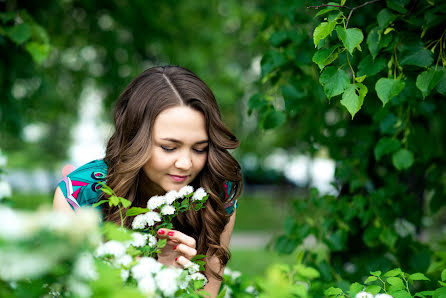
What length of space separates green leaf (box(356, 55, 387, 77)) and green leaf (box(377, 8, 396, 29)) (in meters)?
0.16

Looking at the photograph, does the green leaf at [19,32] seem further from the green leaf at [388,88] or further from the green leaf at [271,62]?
the green leaf at [388,88]

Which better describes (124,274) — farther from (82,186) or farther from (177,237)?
(82,186)

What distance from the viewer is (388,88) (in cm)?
181

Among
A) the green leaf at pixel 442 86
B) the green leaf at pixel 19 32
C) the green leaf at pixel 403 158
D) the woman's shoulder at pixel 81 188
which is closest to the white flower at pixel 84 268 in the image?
the woman's shoulder at pixel 81 188

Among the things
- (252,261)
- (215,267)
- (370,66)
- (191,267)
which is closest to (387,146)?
(370,66)

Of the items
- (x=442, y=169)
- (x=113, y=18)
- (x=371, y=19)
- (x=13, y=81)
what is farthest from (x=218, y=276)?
(x=113, y=18)

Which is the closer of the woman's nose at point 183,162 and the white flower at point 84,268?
the white flower at point 84,268

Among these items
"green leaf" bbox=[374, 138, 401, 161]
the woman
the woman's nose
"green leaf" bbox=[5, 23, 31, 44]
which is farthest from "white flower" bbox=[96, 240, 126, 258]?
"green leaf" bbox=[5, 23, 31, 44]

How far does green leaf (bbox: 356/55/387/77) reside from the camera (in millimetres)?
1902

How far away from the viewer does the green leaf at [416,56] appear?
6.15 feet

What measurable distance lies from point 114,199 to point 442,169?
98.6 inches

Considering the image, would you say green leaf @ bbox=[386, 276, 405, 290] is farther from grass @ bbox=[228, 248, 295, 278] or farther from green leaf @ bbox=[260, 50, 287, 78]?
grass @ bbox=[228, 248, 295, 278]

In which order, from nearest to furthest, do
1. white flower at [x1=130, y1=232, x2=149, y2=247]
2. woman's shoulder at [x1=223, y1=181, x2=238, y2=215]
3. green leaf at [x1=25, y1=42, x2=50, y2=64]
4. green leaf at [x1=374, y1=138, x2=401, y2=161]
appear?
1. white flower at [x1=130, y1=232, x2=149, y2=247]
2. woman's shoulder at [x1=223, y1=181, x2=238, y2=215]
3. green leaf at [x1=374, y1=138, x2=401, y2=161]
4. green leaf at [x1=25, y1=42, x2=50, y2=64]

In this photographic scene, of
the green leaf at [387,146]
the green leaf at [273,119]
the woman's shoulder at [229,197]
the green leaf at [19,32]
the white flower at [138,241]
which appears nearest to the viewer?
the white flower at [138,241]
